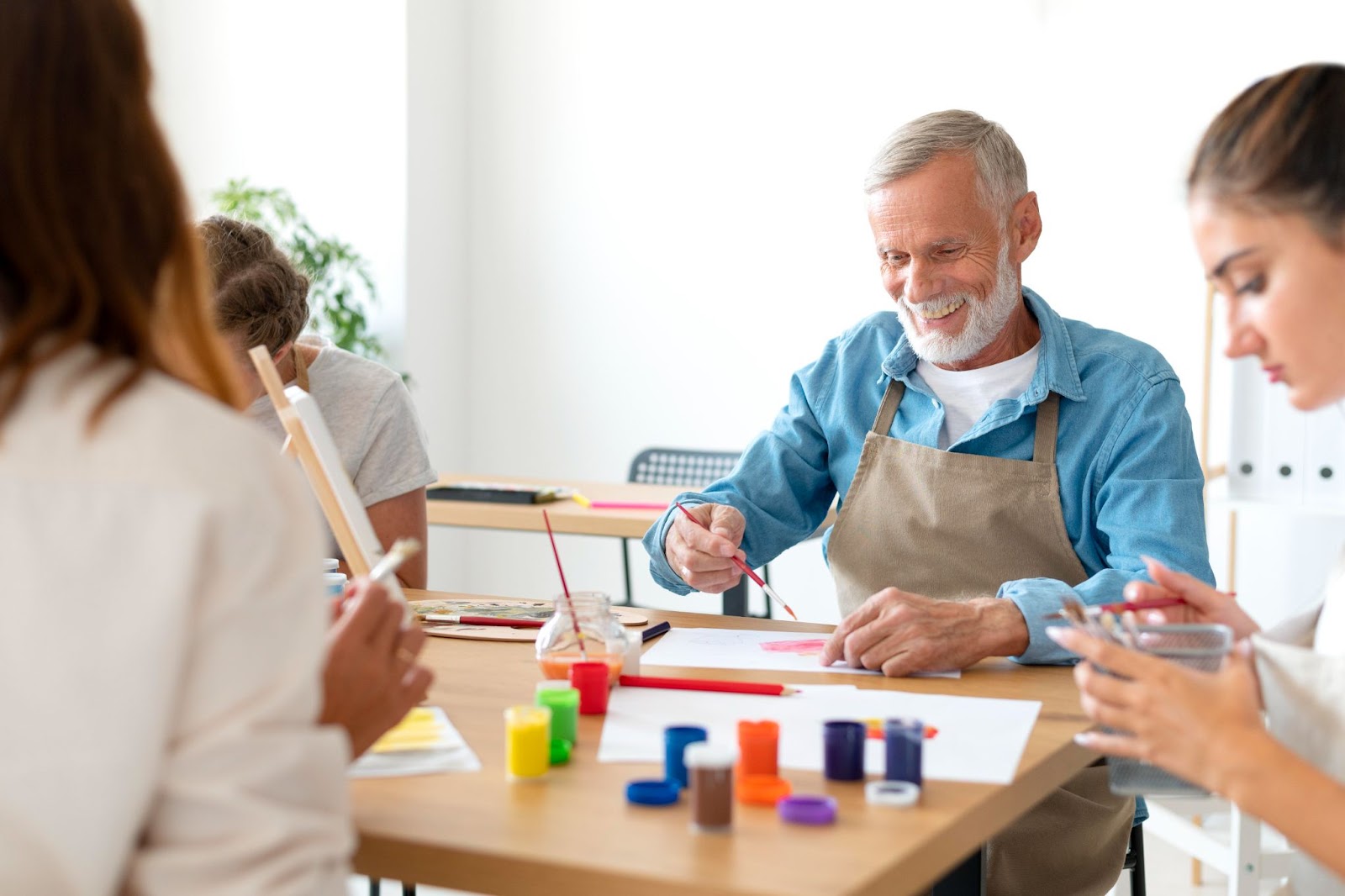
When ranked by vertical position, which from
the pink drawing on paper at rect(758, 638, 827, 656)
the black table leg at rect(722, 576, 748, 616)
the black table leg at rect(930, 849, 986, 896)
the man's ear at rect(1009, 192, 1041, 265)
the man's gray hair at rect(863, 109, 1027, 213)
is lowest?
the black table leg at rect(722, 576, 748, 616)

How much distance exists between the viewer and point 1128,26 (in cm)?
430

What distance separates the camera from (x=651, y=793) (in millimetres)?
1137

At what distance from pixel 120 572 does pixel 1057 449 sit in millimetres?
1482

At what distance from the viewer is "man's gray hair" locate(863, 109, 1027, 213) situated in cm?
212

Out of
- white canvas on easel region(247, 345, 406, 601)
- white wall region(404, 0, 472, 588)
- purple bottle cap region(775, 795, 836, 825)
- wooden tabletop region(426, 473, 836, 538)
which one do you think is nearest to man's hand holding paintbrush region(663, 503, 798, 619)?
white canvas on easel region(247, 345, 406, 601)

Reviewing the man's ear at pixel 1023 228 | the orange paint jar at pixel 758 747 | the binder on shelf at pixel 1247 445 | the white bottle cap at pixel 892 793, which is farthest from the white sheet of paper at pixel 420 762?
the binder on shelf at pixel 1247 445

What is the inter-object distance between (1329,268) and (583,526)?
89.2 inches

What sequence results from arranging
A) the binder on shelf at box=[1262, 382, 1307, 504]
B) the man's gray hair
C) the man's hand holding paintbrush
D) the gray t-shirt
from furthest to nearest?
the binder on shelf at box=[1262, 382, 1307, 504] < the gray t-shirt < the man's gray hair < the man's hand holding paintbrush

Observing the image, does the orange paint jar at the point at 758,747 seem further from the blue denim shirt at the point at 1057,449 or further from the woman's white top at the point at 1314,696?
the blue denim shirt at the point at 1057,449

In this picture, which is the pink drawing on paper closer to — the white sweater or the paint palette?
the paint palette

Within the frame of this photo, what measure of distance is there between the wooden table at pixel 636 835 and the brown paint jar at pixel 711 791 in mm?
13

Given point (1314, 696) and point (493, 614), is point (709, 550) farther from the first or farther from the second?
point (1314, 696)

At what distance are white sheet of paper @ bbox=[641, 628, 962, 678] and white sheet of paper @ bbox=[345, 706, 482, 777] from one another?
0.41 m

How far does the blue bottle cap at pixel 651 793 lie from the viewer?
3.73 feet
